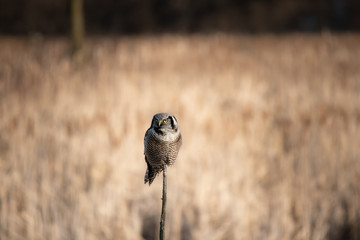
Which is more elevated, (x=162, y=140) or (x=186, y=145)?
(x=162, y=140)

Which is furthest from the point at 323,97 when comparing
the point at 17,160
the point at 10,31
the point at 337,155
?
the point at 10,31

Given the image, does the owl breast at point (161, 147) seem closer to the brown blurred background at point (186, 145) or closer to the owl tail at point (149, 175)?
the owl tail at point (149, 175)

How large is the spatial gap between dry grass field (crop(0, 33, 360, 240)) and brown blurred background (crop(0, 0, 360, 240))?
1 cm

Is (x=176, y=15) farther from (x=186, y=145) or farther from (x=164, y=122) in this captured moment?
(x=164, y=122)

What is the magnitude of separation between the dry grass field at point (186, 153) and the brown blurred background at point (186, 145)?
0.03ft

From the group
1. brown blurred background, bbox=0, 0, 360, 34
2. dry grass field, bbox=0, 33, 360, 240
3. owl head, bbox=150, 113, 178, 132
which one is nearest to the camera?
owl head, bbox=150, 113, 178, 132

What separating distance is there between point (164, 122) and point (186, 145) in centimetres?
221

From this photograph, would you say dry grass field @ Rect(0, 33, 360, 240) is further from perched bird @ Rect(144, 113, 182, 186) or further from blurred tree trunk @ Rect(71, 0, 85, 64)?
perched bird @ Rect(144, 113, 182, 186)

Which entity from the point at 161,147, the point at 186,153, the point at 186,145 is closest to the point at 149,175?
the point at 161,147

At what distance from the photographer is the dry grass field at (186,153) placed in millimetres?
1804

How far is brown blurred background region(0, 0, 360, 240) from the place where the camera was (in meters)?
1.81

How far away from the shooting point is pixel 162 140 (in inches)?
13.9

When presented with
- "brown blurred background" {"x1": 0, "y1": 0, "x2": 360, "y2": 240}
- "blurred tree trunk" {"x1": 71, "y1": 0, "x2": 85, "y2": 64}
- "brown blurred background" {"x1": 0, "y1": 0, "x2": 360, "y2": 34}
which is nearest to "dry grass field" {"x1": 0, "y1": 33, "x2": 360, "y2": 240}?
"brown blurred background" {"x1": 0, "y1": 0, "x2": 360, "y2": 240}

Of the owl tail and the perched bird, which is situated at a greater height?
the perched bird
